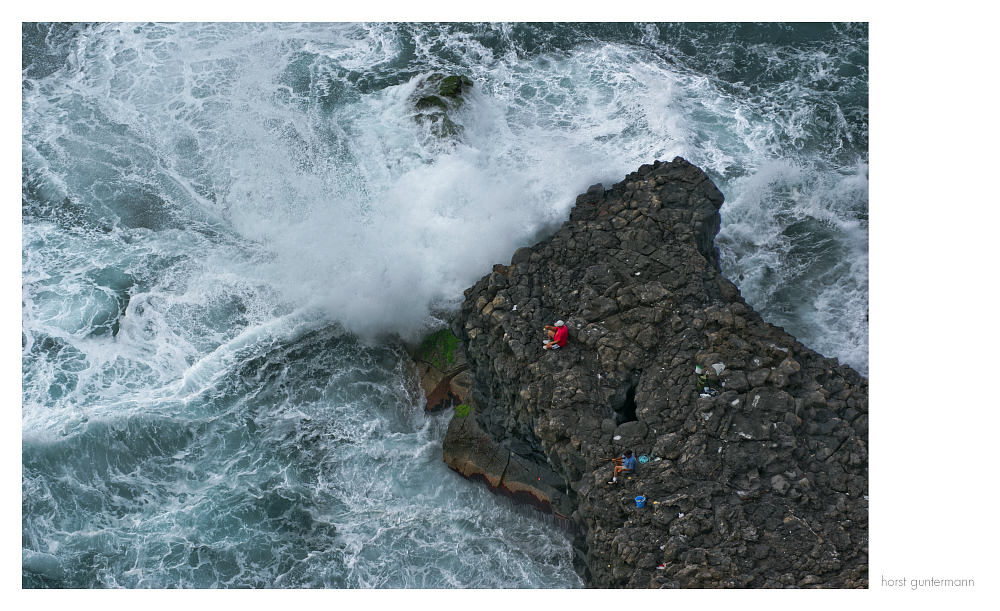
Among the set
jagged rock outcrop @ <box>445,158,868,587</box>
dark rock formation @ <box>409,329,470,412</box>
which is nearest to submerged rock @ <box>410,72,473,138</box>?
jagged rock outcrop @ <box>445,158,868,587</box>

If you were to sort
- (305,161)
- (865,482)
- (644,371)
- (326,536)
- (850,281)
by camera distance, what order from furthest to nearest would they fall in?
(305,161), (850,281), (326,536), (644,371), (865,482)

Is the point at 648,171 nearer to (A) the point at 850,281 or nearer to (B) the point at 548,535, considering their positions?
(A) the point at 850,281

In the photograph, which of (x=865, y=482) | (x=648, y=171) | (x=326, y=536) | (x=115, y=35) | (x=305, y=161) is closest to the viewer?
(x=865, y=482)

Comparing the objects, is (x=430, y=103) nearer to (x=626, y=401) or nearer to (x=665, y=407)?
(x=626, y=401)

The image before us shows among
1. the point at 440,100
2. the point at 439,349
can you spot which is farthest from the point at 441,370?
the point at 440,100

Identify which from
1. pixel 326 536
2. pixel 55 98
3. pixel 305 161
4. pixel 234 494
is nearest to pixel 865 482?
pixel 326 536

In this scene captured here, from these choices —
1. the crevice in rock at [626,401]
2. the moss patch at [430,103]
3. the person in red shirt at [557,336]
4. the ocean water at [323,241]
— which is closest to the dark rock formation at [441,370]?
the ocean water at [323,241]

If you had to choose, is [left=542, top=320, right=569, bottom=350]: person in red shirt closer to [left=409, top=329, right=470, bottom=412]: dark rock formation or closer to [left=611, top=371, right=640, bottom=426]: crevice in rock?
[left=611, top=371, right=640, bottom=426]: crevice in rock
